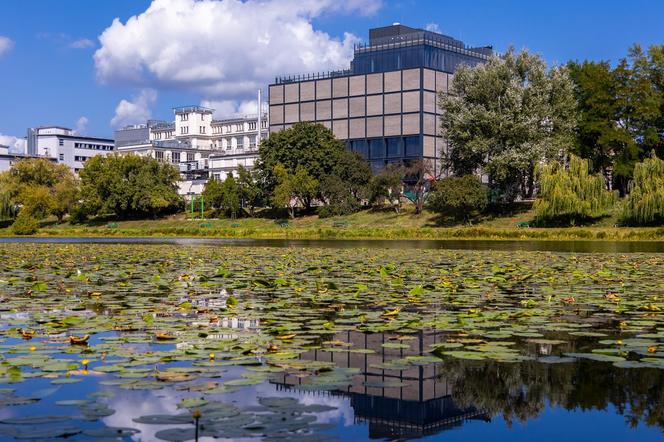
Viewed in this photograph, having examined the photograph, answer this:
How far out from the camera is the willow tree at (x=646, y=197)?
171 feet

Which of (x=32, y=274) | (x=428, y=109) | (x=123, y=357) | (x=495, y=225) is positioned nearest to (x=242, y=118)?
(x=428, y=109)

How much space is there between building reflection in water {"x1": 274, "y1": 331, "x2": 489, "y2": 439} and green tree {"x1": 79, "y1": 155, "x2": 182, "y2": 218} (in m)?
83.1

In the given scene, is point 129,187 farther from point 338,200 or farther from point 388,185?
point 388,185

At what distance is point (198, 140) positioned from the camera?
543ft

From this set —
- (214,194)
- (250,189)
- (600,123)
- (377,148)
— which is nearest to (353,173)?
(250,189)

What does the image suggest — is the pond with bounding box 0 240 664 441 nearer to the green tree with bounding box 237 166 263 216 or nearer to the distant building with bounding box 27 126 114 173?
the green tree with bounding box 237 166 263 216

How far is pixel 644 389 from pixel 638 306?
5841 mm

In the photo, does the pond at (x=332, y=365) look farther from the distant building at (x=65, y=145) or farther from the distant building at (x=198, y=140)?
the distant building at (x=65, y=145)

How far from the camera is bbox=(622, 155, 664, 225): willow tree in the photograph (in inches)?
2051

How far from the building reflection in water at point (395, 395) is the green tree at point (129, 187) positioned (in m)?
83.1

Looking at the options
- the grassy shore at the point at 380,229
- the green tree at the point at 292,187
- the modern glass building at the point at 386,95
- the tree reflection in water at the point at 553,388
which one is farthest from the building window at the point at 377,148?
the tree reflection in water at the point at 553,388

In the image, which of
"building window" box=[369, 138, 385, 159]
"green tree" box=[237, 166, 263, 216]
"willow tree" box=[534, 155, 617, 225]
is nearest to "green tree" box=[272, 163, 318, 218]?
"green tree" box=[237, 166, 263, 216]

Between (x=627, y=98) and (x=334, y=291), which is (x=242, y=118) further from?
(x=334, y=291)

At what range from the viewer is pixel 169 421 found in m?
5.21
